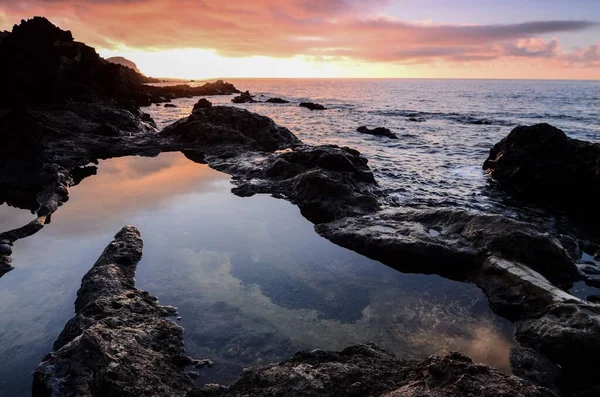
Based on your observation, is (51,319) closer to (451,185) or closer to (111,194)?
(111,194)

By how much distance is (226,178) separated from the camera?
17.8 m

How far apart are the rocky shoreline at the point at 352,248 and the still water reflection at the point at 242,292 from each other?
478 mm

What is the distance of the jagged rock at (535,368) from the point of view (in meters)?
5.71

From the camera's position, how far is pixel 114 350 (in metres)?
5.49

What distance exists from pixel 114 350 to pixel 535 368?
6673 millimetres

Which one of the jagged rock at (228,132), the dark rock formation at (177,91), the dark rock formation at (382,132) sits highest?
the dark rock formation at (177,91)

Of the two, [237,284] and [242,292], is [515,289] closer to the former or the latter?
[242,292]

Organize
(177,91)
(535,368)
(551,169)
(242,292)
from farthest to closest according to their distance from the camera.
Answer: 1. (177,91)
2. (551,169)
3. (242,292)
4. (535,368)

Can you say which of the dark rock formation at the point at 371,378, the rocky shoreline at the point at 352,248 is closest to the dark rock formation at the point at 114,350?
the rocky shoreline at the point at 352,248

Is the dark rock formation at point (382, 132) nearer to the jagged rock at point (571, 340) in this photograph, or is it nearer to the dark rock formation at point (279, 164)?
the dark rock formation at point (279, 164)

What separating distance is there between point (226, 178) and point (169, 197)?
3548mm

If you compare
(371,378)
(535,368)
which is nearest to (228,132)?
(371,378)

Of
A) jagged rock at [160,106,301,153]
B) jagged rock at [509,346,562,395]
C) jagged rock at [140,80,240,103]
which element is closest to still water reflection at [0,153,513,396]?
jagged rock at [509,346,562,395]

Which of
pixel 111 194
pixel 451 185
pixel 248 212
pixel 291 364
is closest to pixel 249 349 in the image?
pixel 291 364
